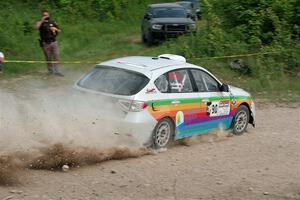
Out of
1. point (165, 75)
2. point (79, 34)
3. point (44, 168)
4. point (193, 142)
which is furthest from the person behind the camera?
point (79, 34)

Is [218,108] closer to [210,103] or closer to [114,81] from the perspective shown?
[210,103]

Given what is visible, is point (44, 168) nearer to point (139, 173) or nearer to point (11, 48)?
point (139, 173)

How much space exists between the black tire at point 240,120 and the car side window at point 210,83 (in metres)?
0.88

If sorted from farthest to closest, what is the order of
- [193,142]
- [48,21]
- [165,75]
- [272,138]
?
[48,21]
[272,138]
[193,142]
[165,75]

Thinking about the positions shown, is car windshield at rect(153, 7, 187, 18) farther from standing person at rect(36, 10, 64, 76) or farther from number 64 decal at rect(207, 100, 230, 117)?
number 64 decal at rect(207, 100, 230, 117)

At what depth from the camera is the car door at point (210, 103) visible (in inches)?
434

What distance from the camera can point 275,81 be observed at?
62.8 feet

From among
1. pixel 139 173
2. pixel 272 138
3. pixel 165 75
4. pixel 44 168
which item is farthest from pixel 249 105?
pixel 44 168

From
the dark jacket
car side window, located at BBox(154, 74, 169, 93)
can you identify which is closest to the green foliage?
the dark jacket

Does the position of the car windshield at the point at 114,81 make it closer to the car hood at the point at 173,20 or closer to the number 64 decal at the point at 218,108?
the number 64 decal at the point at 218,108

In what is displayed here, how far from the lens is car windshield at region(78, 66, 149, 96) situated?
9.90 metres

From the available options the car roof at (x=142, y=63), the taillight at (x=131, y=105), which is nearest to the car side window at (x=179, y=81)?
the car roof at (x=142, y=63)

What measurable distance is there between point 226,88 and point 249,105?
1049mm

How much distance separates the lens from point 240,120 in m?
12.2
